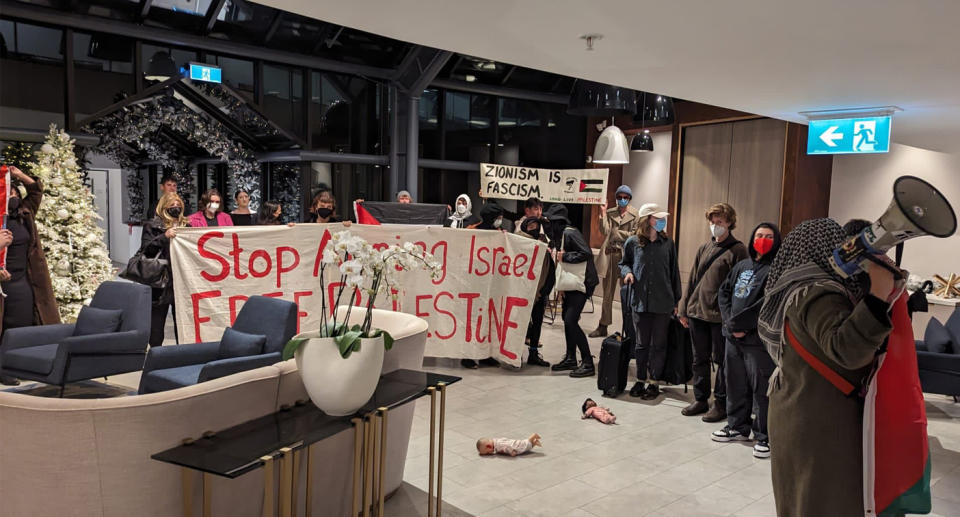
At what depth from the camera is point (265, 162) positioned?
10609 millimetres

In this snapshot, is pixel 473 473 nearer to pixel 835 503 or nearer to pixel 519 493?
pixel 519 493

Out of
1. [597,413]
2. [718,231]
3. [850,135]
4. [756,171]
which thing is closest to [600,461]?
[597,413]

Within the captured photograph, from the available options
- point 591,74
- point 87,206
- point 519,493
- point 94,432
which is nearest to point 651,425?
point 519,493

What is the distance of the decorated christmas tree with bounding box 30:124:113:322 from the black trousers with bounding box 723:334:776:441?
6.15 metres

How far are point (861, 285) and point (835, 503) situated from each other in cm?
73

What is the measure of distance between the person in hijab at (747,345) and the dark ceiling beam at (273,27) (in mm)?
7368

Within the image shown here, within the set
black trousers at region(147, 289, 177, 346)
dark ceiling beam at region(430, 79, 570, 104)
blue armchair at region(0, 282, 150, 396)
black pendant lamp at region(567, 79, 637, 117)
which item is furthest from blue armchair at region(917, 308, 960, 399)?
dark ceiling beam at region(430, 79, 570, 104)

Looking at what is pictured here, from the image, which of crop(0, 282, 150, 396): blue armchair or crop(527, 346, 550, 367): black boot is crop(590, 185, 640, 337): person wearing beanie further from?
crop(0, 282, 150, 396): blue armchair

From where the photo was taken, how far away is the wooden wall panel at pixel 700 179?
9.42 metres

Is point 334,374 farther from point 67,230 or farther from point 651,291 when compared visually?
point 67,230

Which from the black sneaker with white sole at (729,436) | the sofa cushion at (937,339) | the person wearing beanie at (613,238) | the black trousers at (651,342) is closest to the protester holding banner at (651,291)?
the black trousers at (651,342)

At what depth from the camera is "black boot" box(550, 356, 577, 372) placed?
639 cm

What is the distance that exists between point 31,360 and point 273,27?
20.1 feet

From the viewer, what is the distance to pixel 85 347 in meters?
4.65
